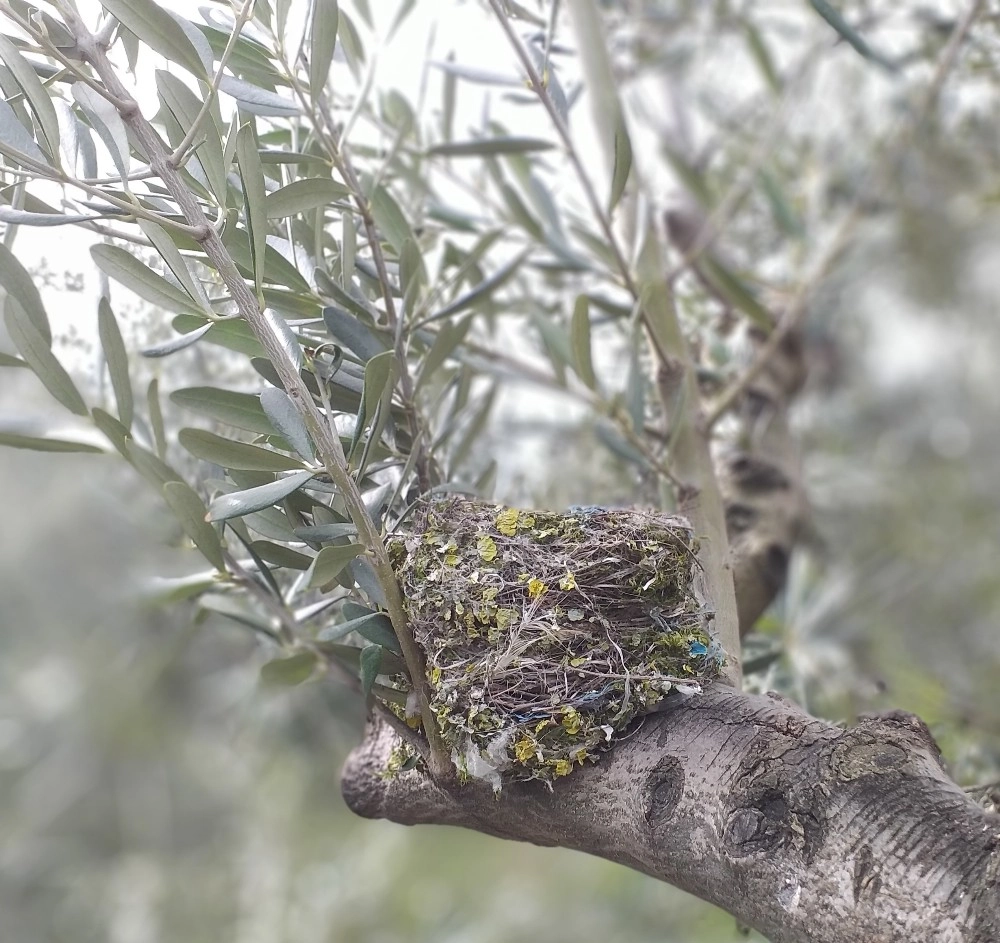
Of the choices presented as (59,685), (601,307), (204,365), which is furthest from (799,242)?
(59,685)

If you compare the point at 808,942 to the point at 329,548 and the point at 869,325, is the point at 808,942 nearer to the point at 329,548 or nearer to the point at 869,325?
the point at 329,548

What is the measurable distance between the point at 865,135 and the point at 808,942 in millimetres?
1774

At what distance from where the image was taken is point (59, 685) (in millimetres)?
3096

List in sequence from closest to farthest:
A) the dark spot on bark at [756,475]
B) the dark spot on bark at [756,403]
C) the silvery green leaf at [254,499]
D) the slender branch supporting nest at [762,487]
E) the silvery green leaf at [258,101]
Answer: the silvery green leaf at [254,499], the silvery green leaf at [258,101], the slender branch supporting nest at [762,487], the dark spot on bark at [756,475], the dark spot on bark at [756,403]

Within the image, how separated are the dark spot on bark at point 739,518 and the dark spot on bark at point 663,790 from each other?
24.9 inches

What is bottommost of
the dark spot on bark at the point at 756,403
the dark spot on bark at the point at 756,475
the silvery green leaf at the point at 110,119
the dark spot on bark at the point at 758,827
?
the dark spot on bark at the point at 756,475

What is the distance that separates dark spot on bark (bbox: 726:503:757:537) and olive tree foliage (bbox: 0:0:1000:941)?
11mm

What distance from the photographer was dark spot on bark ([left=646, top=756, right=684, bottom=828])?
0.57 metres

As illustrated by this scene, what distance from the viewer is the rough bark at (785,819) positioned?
1.53 ft

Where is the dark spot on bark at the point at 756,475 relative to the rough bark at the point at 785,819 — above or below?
below

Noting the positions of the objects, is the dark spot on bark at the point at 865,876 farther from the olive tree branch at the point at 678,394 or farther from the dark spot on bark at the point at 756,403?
the dark spot on bark at the point at 756,403

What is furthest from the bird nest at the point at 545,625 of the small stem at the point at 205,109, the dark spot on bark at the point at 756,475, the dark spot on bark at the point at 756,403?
the dark spot on bark at the point at 756,403

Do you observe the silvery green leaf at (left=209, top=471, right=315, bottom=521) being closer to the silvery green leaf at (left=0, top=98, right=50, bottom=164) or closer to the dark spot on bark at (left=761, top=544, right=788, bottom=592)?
the silvery green leaf at (left=0, top=98, right=50, bottom=164)

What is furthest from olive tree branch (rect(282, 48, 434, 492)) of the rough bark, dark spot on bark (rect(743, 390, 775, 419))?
dark spot on bark (rect(743, 390, 775, 419))
